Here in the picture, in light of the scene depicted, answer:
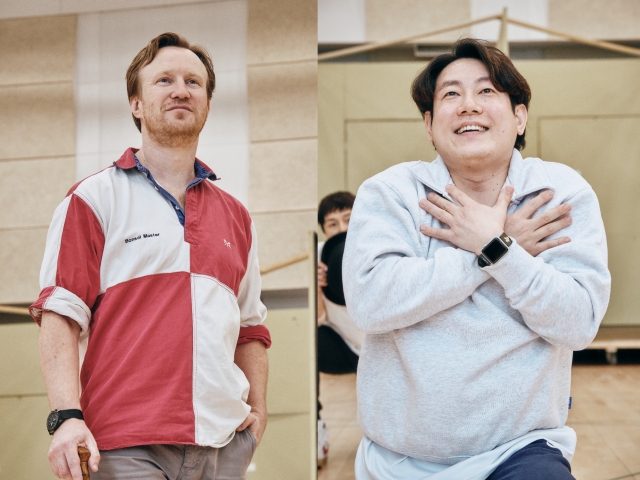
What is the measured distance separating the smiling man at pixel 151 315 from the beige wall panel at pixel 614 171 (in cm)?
169

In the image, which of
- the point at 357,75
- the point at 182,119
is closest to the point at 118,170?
the point at 182,119

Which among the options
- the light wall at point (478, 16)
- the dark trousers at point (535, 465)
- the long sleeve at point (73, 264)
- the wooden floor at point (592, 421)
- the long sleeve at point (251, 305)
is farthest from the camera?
the light wall at point (478, 16)

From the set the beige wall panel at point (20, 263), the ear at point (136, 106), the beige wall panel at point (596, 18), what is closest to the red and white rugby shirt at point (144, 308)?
the ear at point (136, 106)

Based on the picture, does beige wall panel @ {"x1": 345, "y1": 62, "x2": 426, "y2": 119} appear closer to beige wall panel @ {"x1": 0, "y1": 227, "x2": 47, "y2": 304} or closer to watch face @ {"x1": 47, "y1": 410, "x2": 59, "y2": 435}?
beige wall panel @ {"x1": 0, "y1": 227, "x2": 47, "y2": 304}

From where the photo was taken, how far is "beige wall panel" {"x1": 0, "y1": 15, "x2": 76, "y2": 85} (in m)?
1.74

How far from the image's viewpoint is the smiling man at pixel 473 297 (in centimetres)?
121

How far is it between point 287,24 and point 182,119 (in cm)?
48

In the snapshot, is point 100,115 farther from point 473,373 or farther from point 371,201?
point 473,373

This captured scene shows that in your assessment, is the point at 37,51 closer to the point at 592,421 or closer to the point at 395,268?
the point at 395,268

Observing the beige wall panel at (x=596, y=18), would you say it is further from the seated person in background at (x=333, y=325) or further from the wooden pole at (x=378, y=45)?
the seated person in background at (x=333, y=325)

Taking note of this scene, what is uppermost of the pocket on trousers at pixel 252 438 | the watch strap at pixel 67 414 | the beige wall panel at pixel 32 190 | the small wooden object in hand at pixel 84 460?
the beige wall panel at pixel 32 190

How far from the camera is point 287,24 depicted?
5.90 feet

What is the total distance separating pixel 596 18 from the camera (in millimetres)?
2547

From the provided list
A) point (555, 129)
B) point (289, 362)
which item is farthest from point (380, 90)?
point (289, 362)
